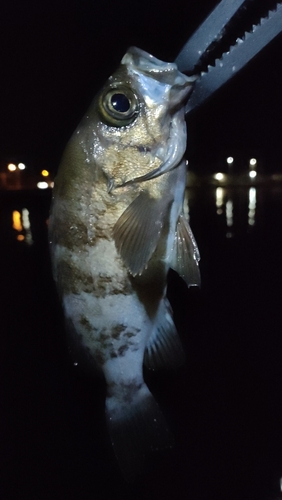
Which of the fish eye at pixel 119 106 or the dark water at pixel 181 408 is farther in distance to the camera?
the dark water at pixel 181 408

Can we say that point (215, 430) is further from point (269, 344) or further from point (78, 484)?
point (269, 344)

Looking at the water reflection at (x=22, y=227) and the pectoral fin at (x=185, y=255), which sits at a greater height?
the water reflection at (x=22, y=227)

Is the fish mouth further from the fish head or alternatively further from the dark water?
the dark water

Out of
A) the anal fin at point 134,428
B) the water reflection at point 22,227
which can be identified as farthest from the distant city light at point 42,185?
the anal fin at point 134,428

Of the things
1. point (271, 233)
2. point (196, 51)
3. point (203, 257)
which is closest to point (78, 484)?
point (196, 51)

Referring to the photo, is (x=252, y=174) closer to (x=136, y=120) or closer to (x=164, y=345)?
(x=164, y=345)

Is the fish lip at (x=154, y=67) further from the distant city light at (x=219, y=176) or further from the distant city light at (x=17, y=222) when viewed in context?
the distant city light at (x=219, y=176)

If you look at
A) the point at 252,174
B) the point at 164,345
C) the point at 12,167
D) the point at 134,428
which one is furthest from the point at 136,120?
the point at 252,174

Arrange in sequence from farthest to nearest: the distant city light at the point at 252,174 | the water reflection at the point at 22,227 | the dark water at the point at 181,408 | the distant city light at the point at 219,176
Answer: the distant city light at the point at 252,174 → the distant city light at the point at 219,176 → the water reflection at the point at 22,227 → the dark water at the point at 181,408
